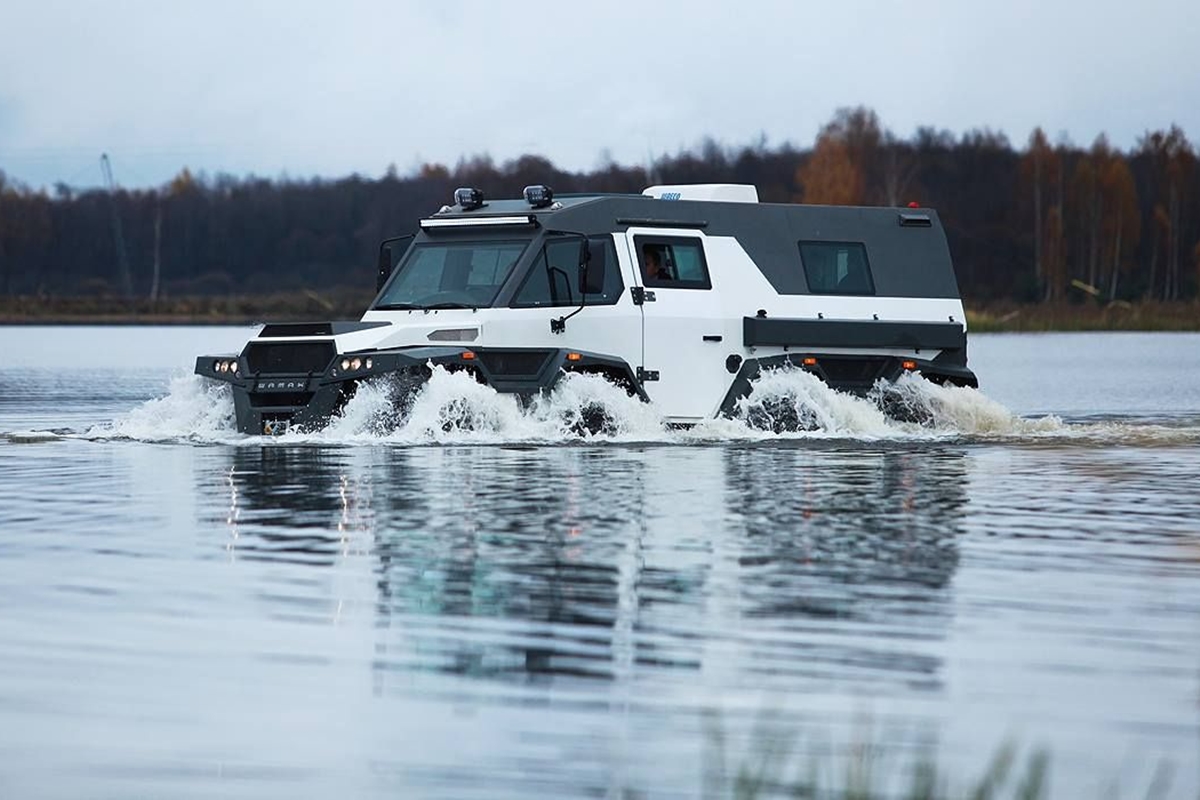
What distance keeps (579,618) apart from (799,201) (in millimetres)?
100567

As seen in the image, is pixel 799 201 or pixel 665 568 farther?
pixel 799 201

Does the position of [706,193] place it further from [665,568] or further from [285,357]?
[665,568]

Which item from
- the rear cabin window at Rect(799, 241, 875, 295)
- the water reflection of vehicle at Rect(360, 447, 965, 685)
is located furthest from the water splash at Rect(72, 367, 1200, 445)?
the water reflection of vehicle at Rect(360, 447, 965, 685)

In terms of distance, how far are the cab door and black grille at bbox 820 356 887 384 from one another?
1253mm

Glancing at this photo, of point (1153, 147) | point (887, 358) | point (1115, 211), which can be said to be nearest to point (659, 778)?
point (887, 358)

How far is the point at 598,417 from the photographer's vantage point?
70.4ft

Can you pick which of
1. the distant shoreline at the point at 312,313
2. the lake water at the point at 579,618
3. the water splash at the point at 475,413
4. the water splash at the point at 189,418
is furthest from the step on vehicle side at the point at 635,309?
the distant shoreline at the point at 312,313

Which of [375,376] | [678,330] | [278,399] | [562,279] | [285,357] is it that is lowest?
[278,399]

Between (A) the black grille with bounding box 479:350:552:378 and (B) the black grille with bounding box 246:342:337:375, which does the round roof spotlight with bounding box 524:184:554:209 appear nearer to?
(A) the black grille with bounding box 479:350:552:378

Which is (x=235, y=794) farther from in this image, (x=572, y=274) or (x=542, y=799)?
(x=572, y=274)

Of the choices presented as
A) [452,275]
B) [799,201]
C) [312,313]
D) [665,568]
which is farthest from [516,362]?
[799,201]

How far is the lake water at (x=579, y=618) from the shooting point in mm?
7246

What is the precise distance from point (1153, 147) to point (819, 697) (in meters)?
129

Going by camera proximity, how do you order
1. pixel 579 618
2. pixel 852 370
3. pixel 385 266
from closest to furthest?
pixel 579 618 < pixel 385 266 < pixel 852 370
